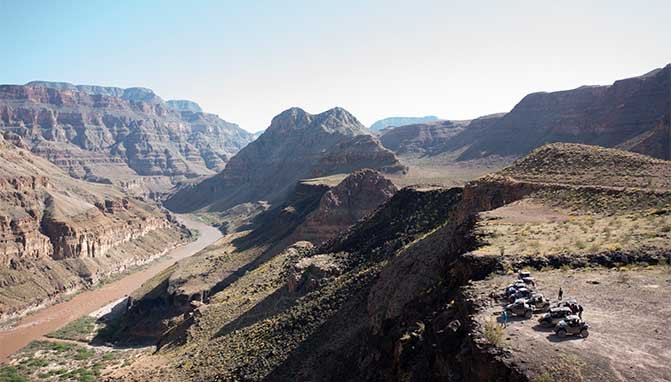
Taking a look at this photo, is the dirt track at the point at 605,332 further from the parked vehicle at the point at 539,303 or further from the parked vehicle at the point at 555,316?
the parked vehicle at the point at 539,303

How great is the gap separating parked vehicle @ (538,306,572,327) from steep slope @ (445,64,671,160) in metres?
69.7

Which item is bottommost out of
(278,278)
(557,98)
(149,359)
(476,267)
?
(149,359)

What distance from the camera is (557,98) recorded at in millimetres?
137250

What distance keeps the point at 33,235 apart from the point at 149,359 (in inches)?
2699

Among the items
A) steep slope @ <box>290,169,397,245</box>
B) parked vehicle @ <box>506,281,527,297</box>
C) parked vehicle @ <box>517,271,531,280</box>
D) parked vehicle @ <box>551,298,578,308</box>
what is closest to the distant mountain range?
steep slope @ <box>290,169,397,245</box>

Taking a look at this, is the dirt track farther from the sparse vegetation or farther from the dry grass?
the sparse vegetation

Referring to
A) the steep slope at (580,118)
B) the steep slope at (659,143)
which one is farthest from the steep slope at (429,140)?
the steep slope at (659,143)

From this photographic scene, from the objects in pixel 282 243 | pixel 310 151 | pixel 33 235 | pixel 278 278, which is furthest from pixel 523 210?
pixel 310 151

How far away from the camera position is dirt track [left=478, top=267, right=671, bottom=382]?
10.7 metres

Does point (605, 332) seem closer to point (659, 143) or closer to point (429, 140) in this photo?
point (659, 143)

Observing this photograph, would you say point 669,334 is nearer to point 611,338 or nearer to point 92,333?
point 611,338

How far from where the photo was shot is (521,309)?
44.4ft

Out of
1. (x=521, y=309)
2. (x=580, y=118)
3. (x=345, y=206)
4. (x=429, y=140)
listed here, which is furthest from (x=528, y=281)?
(x=429, y=140)

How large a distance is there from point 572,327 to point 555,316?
667 mm
